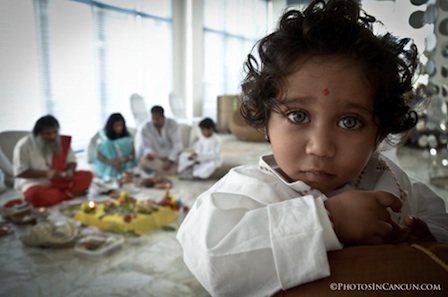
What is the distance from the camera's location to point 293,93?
56 centimetres

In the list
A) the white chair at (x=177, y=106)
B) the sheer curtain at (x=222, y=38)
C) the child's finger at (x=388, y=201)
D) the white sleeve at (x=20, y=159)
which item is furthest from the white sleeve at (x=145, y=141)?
the child's finger at (x=388, y=201)

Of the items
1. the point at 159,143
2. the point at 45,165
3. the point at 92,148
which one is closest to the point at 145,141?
the point at 159,143

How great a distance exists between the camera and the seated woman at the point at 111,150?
14.2 feet

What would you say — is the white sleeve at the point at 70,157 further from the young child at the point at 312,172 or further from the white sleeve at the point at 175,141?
the young child at the point at 312,172

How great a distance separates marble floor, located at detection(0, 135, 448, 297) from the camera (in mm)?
1955

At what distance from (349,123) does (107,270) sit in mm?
2032

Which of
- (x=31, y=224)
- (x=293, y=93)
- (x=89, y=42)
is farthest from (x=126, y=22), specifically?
(x=293, y=93)

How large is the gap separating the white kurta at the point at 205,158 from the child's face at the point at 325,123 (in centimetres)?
390

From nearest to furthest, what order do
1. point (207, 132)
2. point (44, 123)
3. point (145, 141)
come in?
point (44, 123)
point (207, 132)
point (145, 141)

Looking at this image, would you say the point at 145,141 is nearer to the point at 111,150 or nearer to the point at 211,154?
the point at 111,150

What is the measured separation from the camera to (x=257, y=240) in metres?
0.45

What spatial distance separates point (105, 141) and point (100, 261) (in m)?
2.26

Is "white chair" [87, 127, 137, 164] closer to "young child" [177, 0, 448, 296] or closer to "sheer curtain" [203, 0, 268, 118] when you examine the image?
"sheer curtain" [203, 0, 268, 118]

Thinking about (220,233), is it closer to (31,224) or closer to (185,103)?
(31,224)
